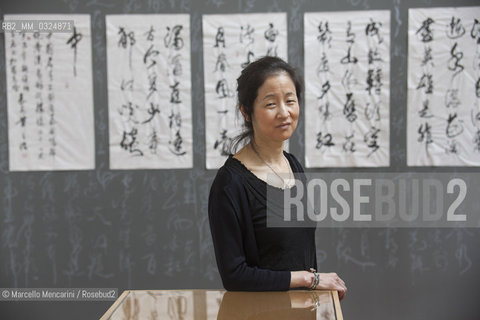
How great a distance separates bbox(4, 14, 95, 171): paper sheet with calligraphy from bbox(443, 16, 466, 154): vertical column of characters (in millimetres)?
2116

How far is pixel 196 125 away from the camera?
2842mm

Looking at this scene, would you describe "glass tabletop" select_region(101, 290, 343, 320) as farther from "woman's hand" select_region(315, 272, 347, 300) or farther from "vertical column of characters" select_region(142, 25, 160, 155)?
"vertical column of characters" select_region(142, 25, 160, 155)

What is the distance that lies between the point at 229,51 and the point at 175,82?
0.37 m

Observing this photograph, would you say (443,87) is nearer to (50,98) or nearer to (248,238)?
(248,238)

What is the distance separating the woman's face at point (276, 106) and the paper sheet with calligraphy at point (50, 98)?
1.69 meters

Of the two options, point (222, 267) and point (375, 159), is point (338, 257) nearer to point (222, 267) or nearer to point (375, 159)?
point (375, 159)

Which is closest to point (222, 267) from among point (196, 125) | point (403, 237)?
point (196, 125)

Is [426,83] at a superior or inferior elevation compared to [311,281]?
superior

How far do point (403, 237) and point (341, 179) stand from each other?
0.51 m

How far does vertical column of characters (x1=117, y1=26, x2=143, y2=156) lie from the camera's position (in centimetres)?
281

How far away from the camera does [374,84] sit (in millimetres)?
2805

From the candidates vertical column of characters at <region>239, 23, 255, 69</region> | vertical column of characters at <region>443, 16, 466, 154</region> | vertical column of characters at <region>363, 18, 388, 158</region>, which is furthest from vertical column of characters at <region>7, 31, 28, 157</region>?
vertical column of characters at <region>443, 16, 466, 154</region>

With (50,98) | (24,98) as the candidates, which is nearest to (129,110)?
(50,98)

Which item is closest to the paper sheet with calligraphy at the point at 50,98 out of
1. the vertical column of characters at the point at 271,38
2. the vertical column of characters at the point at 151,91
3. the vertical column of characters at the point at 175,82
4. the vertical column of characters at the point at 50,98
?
the vertical column of characters at the point at 50,98
